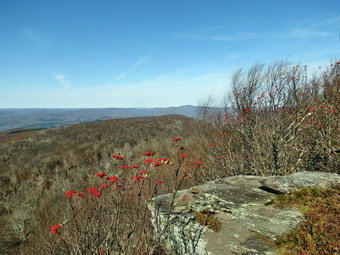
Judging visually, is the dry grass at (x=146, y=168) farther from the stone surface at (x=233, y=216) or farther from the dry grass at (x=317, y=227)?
the dry grass at (x=317, y=227)

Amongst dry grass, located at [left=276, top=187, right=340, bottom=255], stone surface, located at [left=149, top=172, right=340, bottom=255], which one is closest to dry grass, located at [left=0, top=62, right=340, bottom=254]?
stone surface, located at [left=149, top=172, right=340, bottom=255]

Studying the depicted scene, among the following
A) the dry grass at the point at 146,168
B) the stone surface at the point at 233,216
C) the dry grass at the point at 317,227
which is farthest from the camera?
the dry grass at the point at 146,168

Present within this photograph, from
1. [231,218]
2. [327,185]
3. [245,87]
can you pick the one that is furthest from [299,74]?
[231,218]

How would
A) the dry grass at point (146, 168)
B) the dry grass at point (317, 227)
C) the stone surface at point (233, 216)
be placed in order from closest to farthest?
the dry grass at point (317, 227) → the stone surface at point (233, 216) → the dry grass at point (146, 168)

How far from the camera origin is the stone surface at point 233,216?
1.94m

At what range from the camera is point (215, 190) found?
3025 millimetres

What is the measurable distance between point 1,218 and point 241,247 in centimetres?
883

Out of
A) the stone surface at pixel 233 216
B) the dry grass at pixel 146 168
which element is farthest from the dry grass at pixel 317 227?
the dry grass at pixel 146 168

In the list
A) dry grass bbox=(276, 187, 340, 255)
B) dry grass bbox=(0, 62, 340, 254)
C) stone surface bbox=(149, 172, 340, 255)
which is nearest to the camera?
dry grass bbox=(276, 187, 340, 255)

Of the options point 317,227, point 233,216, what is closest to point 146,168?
point 233,216

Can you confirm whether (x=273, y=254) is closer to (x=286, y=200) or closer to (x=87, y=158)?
(x=286, y=200)

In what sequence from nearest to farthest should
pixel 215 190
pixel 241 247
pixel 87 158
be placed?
pixel 241 247, pixel 215 190, pixel 87 158

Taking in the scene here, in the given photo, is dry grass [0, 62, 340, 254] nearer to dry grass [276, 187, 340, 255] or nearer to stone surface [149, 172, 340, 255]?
stone surface [149, 172, 340, 255]

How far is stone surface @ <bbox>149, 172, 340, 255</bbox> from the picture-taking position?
194 cm
